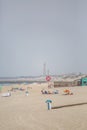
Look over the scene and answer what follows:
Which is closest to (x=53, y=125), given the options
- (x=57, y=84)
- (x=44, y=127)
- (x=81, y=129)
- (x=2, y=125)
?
(x=44, y=127)

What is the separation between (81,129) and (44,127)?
3.90 feet

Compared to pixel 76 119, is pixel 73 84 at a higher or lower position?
higher

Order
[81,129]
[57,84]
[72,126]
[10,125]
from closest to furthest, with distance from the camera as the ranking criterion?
1. [81,129]
2. [72,126]
3. [10,125]
4. [57,84]

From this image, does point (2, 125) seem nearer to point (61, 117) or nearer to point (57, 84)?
point (61, 117)

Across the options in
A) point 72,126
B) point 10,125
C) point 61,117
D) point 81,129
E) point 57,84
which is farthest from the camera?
point 57,84

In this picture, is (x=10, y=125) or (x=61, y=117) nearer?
(x=10, y=125)

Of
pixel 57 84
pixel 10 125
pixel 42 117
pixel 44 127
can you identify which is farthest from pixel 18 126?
pixel 57 84

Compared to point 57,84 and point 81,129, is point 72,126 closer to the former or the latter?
point 81,129

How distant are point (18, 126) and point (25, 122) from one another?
0.60 metres

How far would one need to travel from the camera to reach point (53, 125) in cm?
705

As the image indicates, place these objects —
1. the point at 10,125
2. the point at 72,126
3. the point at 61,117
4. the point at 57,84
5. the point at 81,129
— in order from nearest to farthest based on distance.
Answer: the point at 81,129, the point at 72,126, the point at 10,125, the point at 61,117, the point at 57,84

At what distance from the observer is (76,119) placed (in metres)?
7.74

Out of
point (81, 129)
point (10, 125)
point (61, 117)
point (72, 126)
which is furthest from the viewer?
point (61, 117)

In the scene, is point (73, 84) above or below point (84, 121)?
above
